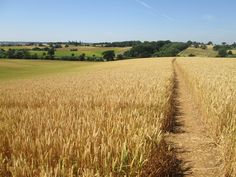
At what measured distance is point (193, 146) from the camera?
24.3 feet

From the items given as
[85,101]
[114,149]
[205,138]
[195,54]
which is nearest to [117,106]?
[85,101]

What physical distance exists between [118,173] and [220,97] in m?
5.79

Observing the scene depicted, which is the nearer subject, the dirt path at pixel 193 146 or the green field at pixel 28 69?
the dirt path at pixel 193 146

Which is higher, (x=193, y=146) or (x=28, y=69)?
(x=193, y=146)

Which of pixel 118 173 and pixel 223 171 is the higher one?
pixel 118 173

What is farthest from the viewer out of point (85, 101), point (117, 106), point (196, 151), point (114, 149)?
point (85, 101)

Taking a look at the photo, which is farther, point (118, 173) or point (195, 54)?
point (195, 54)

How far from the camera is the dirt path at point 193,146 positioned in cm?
579

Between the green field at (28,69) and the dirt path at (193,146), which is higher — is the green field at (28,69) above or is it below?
below

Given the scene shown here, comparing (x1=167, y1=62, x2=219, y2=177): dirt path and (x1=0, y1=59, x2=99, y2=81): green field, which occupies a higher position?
(x1=167, y1=62, x2=219, y2=177): dirt path

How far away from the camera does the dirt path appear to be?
579 centimetres

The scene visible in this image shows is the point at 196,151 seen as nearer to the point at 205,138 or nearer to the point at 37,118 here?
the point at 205,138

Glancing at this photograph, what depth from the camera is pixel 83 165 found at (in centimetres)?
409

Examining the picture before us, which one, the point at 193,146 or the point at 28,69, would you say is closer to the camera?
the point at 193,146
